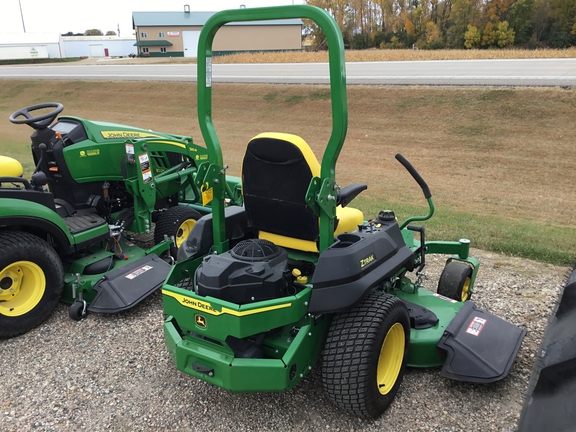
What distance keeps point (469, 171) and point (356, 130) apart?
4170 millimetres

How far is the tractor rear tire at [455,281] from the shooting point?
149 inches

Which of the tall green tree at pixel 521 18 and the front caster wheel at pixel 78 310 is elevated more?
the tall green tree at pixel 521 18

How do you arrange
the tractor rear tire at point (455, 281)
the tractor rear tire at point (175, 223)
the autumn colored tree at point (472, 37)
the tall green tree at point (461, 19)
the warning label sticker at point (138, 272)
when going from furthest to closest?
the tall green tree at point (461, 19), the autumn colored tree at point (472, 37), the tractor rear tire at point (175, 223), the warning label sticker at point (138, 272), the tractor rear tire at point (455, 281)

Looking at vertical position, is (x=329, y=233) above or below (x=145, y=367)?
above

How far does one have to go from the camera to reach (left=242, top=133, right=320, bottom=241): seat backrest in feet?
8.84

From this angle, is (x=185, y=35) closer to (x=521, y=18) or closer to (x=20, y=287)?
(x=521, y=18)

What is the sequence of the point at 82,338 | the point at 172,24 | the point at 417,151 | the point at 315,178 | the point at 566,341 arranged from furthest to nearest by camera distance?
the point at 172,24 → the point at 417,151 → the point at 82,338 → the point at 315,178 → the point at 566,341

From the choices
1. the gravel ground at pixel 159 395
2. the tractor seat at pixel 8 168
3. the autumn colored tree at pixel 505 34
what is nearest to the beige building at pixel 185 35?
the autumn colored tree at pixel 505 34

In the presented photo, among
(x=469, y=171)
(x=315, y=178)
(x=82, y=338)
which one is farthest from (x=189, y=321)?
(x=469, y=171)

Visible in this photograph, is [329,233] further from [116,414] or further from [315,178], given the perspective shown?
[116,414]

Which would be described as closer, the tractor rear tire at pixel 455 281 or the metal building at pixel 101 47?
the tractor rear tire at pixel 455 281

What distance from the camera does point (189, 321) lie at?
8.73 ft

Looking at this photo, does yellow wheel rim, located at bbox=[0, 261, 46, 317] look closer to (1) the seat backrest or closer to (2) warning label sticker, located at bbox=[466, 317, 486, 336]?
(1) the seat backrest

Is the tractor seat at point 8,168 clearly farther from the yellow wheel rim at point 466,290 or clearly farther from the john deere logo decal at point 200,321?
the yellow wheel rim at point 466,290
